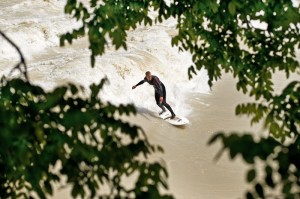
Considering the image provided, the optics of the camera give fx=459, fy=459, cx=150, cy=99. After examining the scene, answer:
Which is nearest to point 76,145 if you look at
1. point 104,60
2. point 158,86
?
point 158,86

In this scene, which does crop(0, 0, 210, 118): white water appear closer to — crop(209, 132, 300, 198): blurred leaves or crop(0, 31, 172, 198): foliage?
crop(0, 31, 172, 198): foliage

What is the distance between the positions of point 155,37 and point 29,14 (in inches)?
439

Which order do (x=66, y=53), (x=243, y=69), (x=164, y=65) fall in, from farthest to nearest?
1. (x=66, y=53)
2. (x=164, y=65)
3. (x=243, y=69)

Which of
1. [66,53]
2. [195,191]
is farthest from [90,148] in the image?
[66,53]

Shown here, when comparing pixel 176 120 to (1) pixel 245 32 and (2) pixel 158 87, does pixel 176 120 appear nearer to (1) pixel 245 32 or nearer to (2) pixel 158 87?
(2) pixel 158 87

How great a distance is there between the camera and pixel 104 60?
2303cm

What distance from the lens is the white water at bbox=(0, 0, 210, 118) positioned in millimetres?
20875

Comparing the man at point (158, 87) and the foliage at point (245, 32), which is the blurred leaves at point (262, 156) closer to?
the foliage at point (245, 32)

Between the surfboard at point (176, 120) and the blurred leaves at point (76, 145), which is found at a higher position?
the blurred leaves at point (76, 145)

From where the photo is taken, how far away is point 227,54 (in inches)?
254

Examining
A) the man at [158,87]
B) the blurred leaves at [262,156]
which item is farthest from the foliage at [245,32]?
the man at [158,87]

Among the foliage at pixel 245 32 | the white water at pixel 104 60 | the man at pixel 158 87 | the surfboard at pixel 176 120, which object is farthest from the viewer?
the white water at pixel 104 60

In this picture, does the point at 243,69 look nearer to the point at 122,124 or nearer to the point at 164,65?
the point at 122,124

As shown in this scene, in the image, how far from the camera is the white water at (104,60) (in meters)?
20.9
